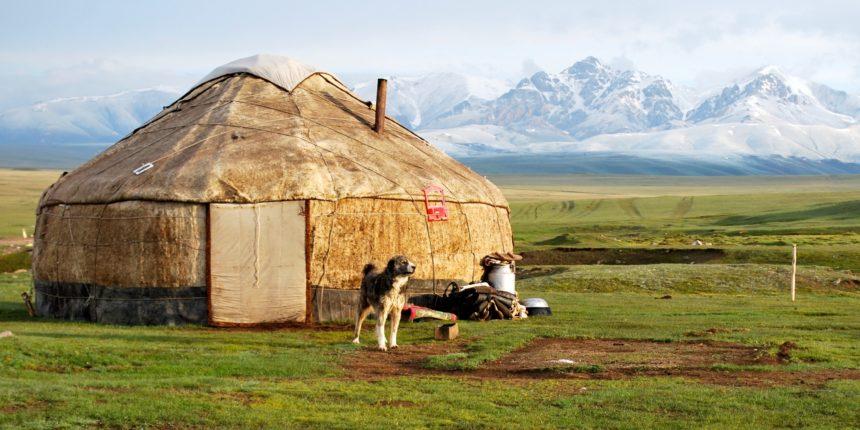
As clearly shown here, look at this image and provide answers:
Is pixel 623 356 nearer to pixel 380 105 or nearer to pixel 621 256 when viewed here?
pixel 380 105

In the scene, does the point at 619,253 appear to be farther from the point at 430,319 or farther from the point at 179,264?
the point at 179,264

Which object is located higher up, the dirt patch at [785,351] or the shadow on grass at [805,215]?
the shadow on grass at [805,215]

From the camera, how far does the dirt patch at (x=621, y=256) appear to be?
130 ft

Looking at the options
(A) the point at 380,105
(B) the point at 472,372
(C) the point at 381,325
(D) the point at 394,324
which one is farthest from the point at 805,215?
(B) the point at 472,372

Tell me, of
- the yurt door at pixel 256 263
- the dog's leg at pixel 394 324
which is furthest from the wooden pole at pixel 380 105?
the dog's leg at pixel 394 324

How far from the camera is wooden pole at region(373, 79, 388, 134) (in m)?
22.4

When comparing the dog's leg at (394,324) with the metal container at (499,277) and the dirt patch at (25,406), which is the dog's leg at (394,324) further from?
the dirt patch at (25,406)

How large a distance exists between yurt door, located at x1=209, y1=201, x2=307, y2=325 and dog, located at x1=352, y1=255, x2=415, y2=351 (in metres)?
2.47

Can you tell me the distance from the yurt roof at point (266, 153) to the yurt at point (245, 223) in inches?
1.6

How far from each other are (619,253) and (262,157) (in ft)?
82.4

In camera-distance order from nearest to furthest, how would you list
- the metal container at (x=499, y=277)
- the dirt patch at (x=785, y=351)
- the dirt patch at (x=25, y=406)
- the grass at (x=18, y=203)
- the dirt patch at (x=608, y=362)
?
the dirt patch at (x=25, y=406) < the dirt patch at (x=608, y=362) < the dirt patch at (x=785, y=351) < the metal container at (x=499, y=277) < the grass at (x=18, y=203)

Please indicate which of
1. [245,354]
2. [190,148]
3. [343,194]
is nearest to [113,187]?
[190,148]

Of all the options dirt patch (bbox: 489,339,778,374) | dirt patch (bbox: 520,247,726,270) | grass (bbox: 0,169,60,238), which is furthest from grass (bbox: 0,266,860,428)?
grass (bbox: 0,169,60,238)

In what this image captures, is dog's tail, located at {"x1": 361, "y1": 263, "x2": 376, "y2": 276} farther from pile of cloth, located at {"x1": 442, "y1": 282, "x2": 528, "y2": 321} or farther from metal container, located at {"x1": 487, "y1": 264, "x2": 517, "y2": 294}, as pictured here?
metal container, located at {"x1": 487, "y1": 264, "x2": 517, "y2": 294}
